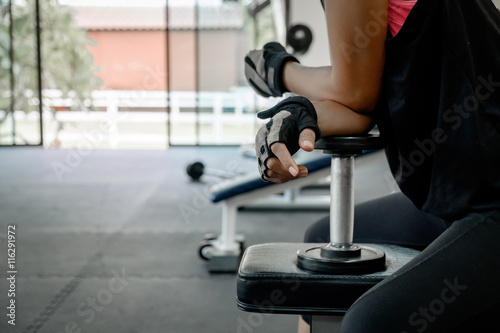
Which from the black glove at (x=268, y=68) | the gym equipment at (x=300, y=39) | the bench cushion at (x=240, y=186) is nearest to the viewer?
the black glove at (x=268, y=68)

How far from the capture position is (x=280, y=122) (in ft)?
2.64

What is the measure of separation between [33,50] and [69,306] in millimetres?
6107

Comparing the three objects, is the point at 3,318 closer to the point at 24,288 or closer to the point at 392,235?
the point at 24,288

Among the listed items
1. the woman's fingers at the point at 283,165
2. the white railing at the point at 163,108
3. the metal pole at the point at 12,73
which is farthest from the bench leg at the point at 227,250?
the metal pole at the point at 12,73

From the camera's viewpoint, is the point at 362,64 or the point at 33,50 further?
the point at 33,50

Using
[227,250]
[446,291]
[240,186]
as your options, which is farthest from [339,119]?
[227,250]

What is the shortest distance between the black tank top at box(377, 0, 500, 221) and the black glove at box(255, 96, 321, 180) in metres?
0.14

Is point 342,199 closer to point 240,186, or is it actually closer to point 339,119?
point 339,119

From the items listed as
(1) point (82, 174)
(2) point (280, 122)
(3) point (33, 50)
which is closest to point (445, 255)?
(2) point (280, 122)

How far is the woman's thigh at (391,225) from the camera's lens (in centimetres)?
105

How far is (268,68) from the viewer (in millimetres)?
981

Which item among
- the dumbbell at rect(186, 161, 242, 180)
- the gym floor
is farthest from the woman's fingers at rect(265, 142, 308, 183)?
the dumbbell at rect(186, 161, 242, 180)

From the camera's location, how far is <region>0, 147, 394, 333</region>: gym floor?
1.90 m

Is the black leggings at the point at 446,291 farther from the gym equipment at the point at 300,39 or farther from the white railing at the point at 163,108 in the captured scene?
the white railing at the point at 163,108
